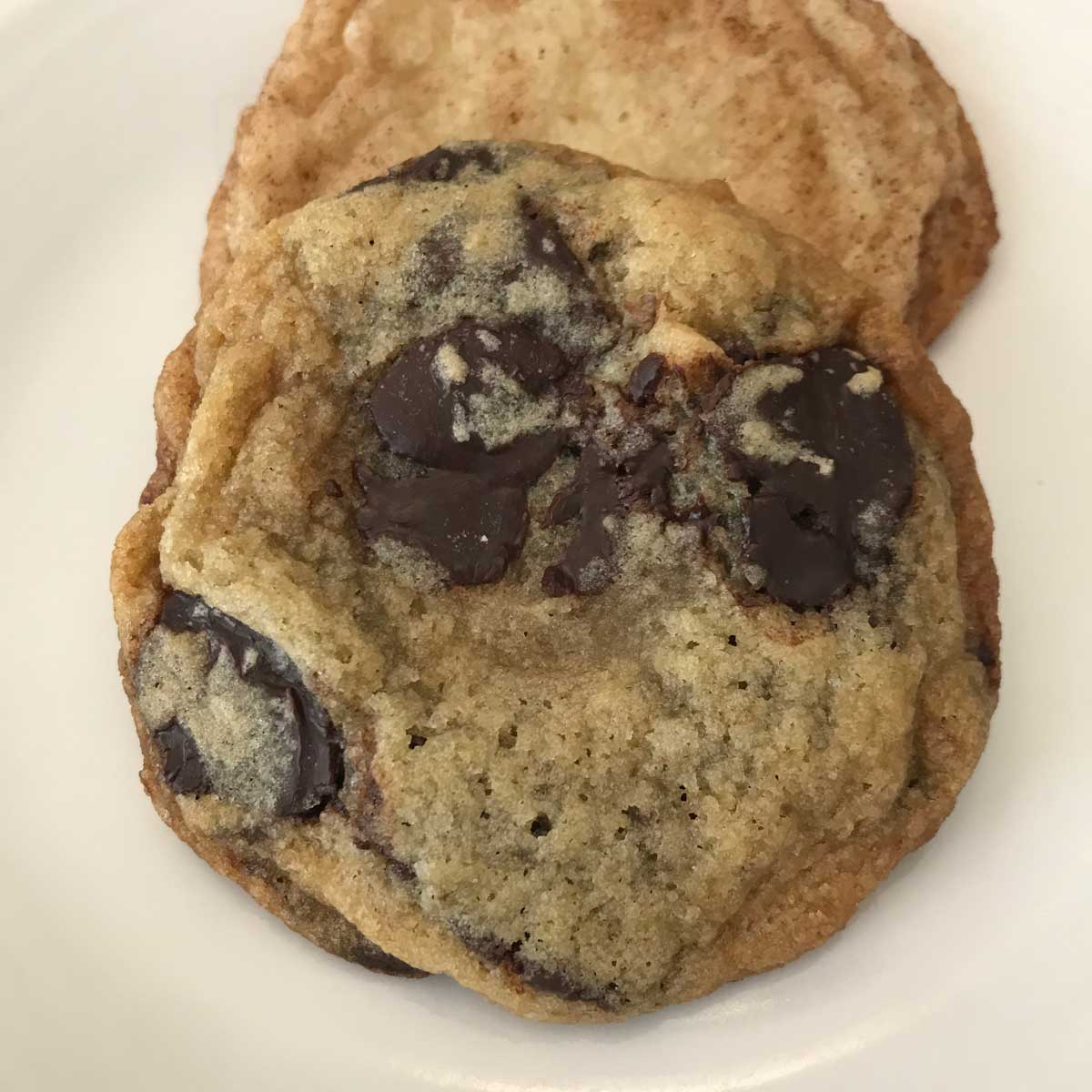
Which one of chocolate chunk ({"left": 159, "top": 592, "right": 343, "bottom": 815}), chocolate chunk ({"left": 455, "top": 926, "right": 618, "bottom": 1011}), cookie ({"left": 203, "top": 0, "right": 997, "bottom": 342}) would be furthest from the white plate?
chocolate chunk ({"left": 159, "top": 592, "right": 343, "bottom": 815})

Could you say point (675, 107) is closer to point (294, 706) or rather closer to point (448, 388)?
point (448, 388)

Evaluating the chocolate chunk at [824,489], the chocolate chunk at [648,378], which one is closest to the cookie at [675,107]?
the chocolate chunk at [824,489]

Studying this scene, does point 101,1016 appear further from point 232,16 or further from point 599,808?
point 232,16

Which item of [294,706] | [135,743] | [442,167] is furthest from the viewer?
[135,743]

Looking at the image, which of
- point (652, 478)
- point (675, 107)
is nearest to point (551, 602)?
point (652, 478)

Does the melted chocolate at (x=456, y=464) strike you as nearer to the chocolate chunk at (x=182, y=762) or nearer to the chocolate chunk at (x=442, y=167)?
the chocolate chunk at (x=442, y=167)

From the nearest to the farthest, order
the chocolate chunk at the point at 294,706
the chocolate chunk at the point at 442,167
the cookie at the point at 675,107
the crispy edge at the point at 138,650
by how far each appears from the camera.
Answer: the chocolate chunk at the point at 294,706 → the crispy edge at the point at 138,650 → the chocolate chunk at the point at 442,167 → the cookie at the point at 675,107
